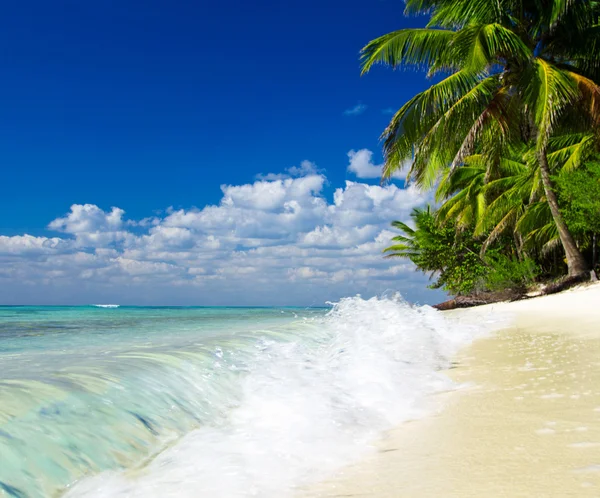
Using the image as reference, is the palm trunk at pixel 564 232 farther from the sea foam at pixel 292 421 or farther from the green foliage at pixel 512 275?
the sea foam at pixel 292 421

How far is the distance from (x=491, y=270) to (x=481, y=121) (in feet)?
30.8

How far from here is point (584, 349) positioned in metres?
3.74

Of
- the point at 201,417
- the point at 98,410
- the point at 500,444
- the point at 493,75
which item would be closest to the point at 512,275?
the point at 493,75

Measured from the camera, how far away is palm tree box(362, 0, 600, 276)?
995 cm

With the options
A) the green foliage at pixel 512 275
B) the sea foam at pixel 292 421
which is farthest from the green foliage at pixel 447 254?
the sea foam at pixel 292 421

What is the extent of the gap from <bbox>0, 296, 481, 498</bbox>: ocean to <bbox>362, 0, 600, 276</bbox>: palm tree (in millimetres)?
7813

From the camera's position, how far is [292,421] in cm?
239

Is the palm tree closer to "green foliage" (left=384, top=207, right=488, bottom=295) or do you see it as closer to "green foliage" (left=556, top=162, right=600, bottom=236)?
"green foliage" (left=556, top=162, right=600, bottom=236)

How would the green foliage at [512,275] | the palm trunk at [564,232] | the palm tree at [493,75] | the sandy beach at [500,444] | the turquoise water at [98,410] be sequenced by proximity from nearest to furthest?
1. the sandy beach at [500,444]
2. the turquoise water at [98,410]
3. the palm tree at [493,75]
4. the palm trunk at [564,232]
5. the green foliage at [512,275]

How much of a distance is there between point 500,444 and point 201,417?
174 centimetres

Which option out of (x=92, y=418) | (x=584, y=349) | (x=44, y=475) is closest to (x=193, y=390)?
(x=92, y=418)

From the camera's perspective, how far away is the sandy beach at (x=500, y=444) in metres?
1.35

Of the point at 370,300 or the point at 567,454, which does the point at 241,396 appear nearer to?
the point at 567,454

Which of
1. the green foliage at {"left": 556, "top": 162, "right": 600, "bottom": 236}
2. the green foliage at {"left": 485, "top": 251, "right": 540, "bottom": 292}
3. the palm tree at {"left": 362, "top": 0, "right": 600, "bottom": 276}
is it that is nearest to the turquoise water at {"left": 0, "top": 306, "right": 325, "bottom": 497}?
the palm tree at {"left": 362, "top": 0, "right": 600, "bottom": 276}
